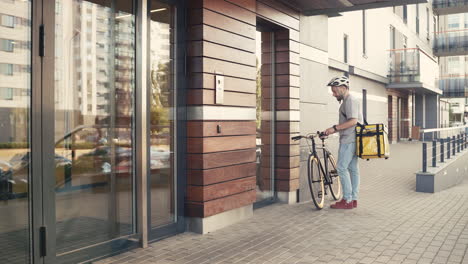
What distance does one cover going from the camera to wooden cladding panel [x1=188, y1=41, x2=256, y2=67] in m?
5.48

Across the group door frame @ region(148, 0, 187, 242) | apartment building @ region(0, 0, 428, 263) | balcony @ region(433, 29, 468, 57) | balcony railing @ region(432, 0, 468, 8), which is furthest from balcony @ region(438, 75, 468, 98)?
door frame @ region(148, 0, 187, 242)

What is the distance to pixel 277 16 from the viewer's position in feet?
23.5

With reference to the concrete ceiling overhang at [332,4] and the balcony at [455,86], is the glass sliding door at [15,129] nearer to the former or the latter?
the concrete ceiling overhang at [332,4]

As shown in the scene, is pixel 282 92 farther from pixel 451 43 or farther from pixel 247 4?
pixel 451 43

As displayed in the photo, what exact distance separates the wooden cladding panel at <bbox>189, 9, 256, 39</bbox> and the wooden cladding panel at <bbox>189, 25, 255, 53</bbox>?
0.05m

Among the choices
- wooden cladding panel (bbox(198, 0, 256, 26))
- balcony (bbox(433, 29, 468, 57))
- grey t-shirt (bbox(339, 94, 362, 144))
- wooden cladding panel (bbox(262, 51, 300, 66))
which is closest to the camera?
wooden cladding panel (bbox(198, 0, 256, 26))

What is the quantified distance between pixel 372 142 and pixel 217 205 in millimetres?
2553

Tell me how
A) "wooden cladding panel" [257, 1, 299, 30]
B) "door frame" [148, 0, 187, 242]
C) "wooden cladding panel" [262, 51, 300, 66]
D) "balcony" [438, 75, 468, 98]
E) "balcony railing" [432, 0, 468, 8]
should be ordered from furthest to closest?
"balcony" [438, 75, 468, 98], "balcony railing" [432, 0, 468, 8], "wooden cladding panel" [262, 51, 300, 66], "wooden cladding panel" [257, 1, 299, 30], "door frame" [148, 0, 187, 242]

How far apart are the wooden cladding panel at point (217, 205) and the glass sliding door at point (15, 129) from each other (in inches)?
80.6

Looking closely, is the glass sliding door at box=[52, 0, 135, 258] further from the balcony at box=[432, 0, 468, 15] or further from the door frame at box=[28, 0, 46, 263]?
the balcony at box=[432, 0, 468, 15]

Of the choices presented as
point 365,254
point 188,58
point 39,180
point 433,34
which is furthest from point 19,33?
point 433,34

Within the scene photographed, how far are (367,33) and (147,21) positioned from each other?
15254 mm

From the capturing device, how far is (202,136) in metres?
5.44

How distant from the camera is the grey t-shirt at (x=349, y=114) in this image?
692 cm
